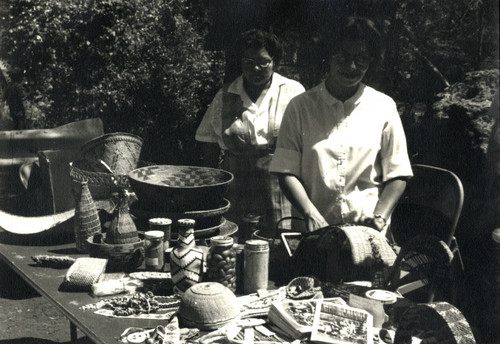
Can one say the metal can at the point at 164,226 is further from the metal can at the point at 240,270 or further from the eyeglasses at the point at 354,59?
the eyeglasses at the point at 354,59

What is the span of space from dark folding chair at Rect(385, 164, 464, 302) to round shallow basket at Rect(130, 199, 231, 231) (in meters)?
0.94

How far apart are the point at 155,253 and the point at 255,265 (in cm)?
54

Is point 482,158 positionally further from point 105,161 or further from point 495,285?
point 105,161

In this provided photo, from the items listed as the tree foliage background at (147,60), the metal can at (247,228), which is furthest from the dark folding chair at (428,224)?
the tree foliage background at (147,60)

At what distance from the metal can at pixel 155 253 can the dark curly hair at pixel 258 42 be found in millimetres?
1348

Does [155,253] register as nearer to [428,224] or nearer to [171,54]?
[428,224]

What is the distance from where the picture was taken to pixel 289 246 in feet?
9.16

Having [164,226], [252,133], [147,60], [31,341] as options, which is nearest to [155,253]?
[164,226]

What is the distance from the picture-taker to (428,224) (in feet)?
10.4

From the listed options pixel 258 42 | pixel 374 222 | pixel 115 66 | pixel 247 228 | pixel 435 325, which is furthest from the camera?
pixel 115 66

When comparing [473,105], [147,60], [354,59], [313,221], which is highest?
[147,60]

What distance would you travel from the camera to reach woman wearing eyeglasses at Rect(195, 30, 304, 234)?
3.89 metres

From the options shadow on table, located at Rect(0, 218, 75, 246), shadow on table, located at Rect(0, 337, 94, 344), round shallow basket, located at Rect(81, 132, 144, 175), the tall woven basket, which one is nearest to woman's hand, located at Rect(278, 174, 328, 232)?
the tall woven basket

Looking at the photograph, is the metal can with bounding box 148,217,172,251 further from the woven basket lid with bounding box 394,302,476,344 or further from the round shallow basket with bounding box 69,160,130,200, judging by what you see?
the woven basket lid with bounding box 394,302,476,344
